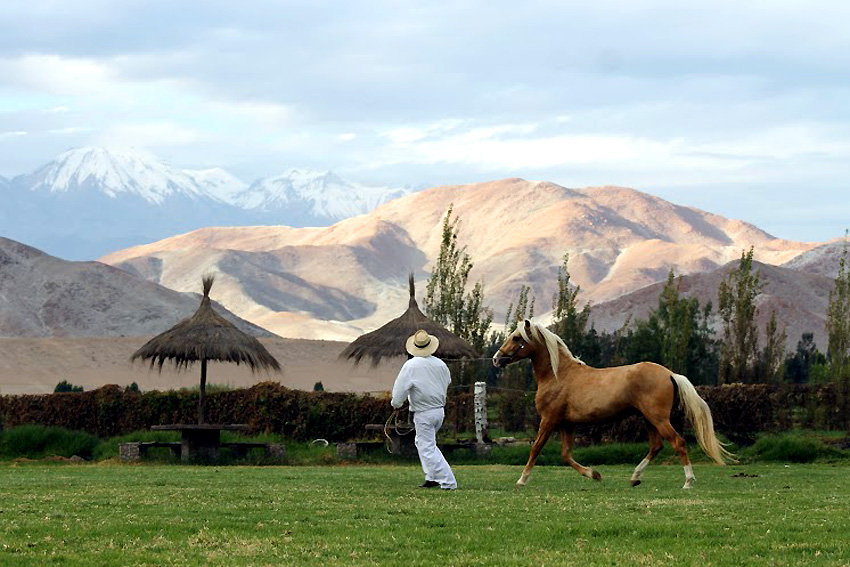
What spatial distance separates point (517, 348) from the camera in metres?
16.3

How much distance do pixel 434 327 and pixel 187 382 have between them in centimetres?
5149

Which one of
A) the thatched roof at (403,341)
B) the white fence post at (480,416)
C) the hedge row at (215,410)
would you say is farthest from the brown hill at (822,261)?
the hedge row at (215,410)

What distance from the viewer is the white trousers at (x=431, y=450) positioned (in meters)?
14.9

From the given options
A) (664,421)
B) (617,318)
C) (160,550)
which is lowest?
(160,550)

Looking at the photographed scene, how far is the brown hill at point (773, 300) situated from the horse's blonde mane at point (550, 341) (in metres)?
84.7

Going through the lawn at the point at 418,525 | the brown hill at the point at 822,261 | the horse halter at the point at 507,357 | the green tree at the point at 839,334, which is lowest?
the lawn at the point at 418,525

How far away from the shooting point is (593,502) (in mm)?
12695

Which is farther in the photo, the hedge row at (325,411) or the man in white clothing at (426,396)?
the hedge row at (325,411)

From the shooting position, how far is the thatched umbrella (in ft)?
88.2

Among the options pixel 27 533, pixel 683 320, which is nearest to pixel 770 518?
pixel 27 533

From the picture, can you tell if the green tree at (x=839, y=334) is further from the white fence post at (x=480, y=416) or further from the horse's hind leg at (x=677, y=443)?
the horse's hind leg at (x=677, y=443)

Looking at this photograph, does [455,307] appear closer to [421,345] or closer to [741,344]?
[741,344]

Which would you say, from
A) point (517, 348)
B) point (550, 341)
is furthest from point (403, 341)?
point (550, 341)

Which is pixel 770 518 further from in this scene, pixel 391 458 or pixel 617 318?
pixel 617 318
